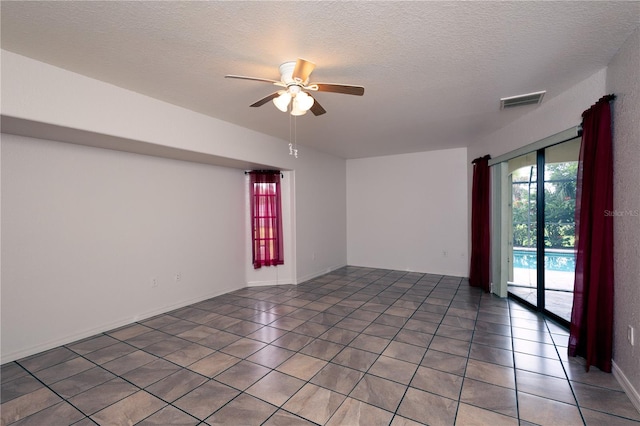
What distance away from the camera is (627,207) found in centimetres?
213

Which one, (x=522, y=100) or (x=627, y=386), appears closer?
(x=627, y=386)

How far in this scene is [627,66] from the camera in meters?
2.10

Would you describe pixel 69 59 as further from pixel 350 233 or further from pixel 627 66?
pixel 350 233

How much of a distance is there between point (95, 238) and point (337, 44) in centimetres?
328

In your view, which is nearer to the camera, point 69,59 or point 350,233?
point 69,59

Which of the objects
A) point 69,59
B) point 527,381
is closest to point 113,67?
point 69,59

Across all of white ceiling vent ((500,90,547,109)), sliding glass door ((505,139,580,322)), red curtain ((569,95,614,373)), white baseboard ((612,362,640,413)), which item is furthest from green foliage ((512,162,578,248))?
white baseboard ((612,362,640,413))

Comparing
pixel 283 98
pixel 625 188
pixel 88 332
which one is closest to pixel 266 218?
pixel 88 332

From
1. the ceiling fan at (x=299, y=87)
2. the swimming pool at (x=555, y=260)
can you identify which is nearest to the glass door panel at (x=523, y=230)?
the swimming pool at (x=555, y=260)

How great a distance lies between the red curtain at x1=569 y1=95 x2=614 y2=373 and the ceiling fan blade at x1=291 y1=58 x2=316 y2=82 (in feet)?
7.70

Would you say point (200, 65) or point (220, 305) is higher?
point (200, 65)

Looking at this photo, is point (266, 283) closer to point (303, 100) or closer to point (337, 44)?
point (303, 100)

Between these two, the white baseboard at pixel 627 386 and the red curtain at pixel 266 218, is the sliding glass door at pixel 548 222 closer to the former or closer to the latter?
the white baseboard at pixel 627 386

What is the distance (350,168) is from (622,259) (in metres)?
5.28
